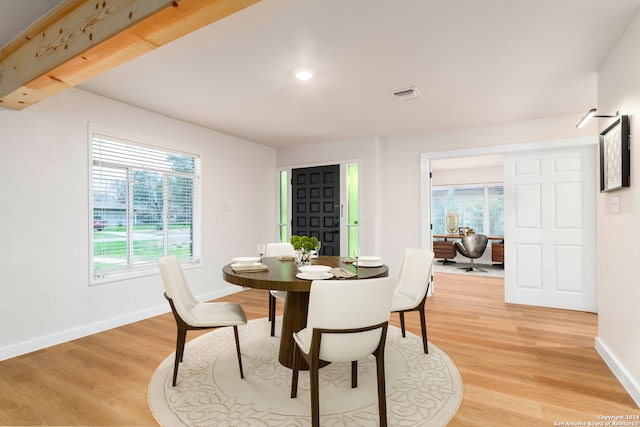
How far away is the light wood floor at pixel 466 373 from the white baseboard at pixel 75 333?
95 mm

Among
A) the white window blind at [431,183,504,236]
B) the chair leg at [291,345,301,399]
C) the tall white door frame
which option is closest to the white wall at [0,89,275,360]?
the chair leg at [291,345,301,399]

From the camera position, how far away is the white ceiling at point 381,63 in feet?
6.66

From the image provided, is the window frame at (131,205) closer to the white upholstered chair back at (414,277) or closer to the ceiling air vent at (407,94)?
the ceiling air vent at (407,94)

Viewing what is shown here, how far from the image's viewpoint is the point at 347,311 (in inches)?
65.7

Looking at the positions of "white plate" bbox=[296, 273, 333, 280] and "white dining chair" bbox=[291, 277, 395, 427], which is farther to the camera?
"white plate" bbox=[296, 273, 333, 280]

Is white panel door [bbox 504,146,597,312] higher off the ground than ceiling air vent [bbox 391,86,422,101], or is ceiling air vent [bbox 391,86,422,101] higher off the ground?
ceiling air vent [bbox 391,86,422,101]

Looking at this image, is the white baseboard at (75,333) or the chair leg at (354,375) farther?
the white baseboard at (75,333)

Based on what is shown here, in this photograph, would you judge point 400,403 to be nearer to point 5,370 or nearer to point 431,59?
point 431,59

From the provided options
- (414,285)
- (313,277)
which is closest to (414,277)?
(414,285)

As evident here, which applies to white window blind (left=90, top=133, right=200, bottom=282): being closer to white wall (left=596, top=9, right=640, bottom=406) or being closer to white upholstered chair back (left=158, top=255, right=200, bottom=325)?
white upholstered chair back (left=158, top=255, right=200, bottom=325)

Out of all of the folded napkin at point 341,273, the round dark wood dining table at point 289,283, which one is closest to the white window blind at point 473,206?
the round dark wood dining table at point 289,283

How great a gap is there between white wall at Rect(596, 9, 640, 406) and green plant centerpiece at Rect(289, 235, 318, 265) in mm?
2130

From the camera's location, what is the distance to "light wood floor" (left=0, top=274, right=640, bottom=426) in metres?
1.93

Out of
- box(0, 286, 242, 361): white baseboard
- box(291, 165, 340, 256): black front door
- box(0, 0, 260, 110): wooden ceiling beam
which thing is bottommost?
box(0, 286, 242, 361): white baseboard
